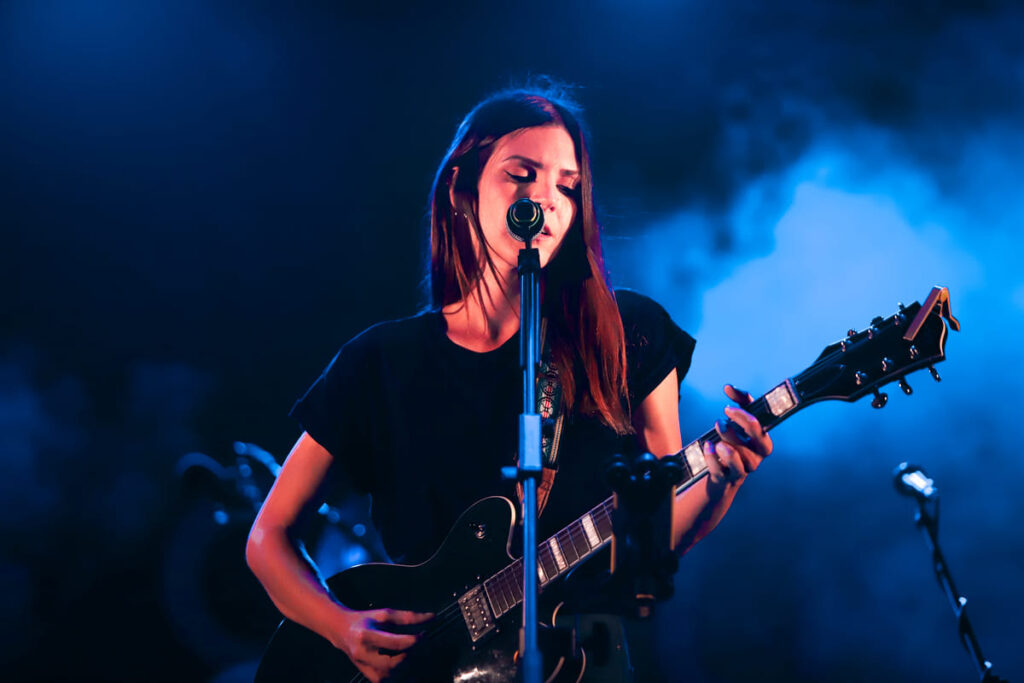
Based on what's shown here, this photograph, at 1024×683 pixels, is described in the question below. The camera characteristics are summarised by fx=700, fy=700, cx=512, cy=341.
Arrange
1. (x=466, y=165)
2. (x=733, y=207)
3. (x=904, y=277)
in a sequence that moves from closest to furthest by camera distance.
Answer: (x=466, y=165)
(x=904, y=277)
(x=733, y=207)

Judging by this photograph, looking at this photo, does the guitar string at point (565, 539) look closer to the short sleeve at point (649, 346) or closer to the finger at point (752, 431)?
the finger at point (752, 431)

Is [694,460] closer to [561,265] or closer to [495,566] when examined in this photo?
[495,566]

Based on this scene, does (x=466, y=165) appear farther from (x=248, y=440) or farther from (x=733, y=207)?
(x=248, y=440)

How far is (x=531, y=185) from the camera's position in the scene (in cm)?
265

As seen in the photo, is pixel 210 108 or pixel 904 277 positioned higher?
pixel 210 108

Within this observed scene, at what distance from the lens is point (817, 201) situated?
4.12m

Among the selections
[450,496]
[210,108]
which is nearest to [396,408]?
[450,496]

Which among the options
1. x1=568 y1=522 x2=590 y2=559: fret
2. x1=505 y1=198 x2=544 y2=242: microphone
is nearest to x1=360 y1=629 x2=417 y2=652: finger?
x1=568 y1=522 x2=590 y2=559: fret

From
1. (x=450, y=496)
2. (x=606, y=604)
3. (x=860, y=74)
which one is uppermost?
(x=860, y=74)

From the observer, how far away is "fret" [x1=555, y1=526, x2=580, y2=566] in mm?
2166

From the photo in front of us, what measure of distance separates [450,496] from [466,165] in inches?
52.5

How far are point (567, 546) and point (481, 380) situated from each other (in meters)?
0.72

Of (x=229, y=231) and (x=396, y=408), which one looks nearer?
(x=396, y=408)

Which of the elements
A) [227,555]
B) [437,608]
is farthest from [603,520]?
[227,555]
